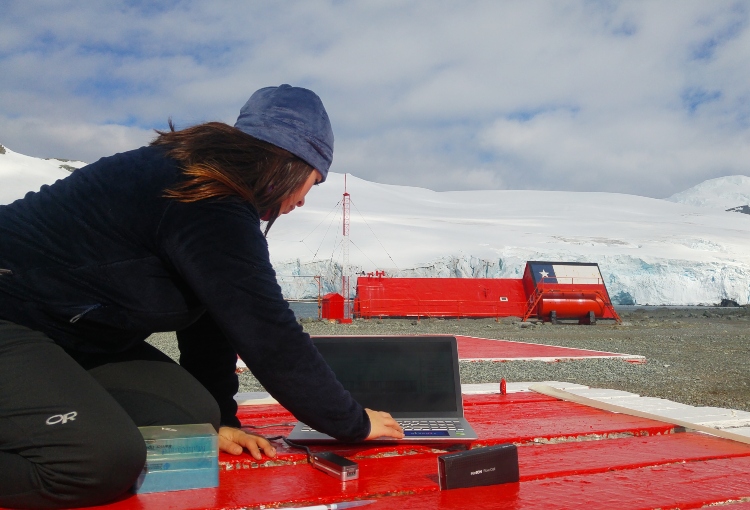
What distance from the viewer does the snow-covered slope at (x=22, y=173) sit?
231ft

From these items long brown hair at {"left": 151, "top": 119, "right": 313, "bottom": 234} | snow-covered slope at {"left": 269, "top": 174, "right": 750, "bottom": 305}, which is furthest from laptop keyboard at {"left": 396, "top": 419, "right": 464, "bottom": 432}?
snow-covered slope at {"left": 269, "top": 174, "right": 750, "bottom": 305}

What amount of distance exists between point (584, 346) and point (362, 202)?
277 ft

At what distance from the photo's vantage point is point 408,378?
1.88 metres

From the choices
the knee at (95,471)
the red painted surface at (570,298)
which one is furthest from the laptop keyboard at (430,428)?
the red painted surface at (570,298)

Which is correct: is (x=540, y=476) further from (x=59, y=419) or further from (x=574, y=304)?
(x=574, y=304)

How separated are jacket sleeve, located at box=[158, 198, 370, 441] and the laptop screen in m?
0.61

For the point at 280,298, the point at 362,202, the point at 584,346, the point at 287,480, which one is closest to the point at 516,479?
the point at 287,480

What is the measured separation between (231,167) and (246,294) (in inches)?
10.4

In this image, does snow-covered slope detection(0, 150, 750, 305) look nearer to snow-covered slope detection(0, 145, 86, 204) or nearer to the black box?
snow-covered slope detection(0, 145, 86, 204)

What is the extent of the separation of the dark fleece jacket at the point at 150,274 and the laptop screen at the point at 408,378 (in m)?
0.55

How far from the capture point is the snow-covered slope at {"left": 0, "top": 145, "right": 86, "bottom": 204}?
70.4 m

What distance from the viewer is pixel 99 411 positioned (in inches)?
46.6

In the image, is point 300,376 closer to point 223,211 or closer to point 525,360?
point 223,211

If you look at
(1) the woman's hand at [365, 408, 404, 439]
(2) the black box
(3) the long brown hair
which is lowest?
(2) the black box
